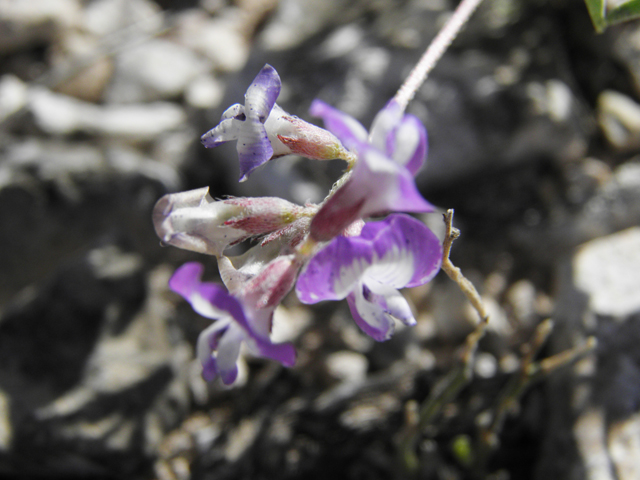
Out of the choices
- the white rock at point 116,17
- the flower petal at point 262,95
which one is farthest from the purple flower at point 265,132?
the white rock at point 116,17

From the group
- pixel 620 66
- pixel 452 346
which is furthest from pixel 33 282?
pixel 620 66

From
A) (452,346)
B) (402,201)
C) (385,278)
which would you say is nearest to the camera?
(402,201)

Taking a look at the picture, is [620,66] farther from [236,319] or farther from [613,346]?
[236,319]

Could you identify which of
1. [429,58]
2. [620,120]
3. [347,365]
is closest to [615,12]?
[429,58]

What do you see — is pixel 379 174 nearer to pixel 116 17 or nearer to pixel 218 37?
pixel 218 37

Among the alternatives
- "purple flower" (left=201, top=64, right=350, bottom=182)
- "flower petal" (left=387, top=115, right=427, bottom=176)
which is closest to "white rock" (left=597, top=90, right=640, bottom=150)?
"purple flower" (left=201, top=64, right=350, bottom=182)

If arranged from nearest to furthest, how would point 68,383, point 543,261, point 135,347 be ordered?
point 68,383
point 135,347
point 543,261
